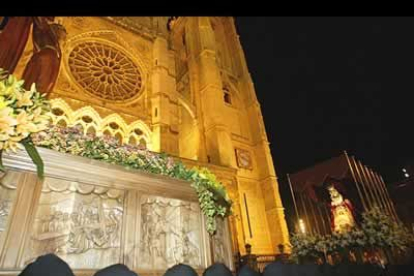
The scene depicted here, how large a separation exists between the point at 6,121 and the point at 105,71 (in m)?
12.3

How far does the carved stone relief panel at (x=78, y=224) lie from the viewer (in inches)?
78.7

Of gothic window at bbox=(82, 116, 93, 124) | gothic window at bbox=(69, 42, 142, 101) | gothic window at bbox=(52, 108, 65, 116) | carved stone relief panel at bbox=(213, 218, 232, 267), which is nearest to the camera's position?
carved stone relief panel at bbox=(213, 218, 232, 267)

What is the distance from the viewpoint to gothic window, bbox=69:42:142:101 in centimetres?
1200

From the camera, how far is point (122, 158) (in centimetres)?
271

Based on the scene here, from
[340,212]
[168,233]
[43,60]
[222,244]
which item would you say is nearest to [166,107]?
[43,60]

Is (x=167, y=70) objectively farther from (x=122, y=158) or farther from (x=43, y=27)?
(x=122, y=158)

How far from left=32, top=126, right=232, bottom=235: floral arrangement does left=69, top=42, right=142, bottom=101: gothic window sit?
1035 cm

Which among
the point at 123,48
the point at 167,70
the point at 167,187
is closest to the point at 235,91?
the point at 167,70

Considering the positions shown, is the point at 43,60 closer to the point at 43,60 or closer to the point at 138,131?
the point at 43,60

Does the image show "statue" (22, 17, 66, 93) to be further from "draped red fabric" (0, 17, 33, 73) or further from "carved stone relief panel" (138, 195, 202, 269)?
"carved stone relief panel" (138, 195, 202, 269)

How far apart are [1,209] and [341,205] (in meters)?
11.5

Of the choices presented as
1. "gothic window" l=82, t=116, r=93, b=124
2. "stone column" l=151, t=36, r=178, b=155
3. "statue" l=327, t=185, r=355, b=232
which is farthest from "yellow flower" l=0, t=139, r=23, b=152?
"statue" l=327, t=185, r=355, b=232

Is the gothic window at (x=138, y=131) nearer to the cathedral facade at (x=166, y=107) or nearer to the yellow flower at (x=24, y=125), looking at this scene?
the cathedral facade at (x=166, y=107)
